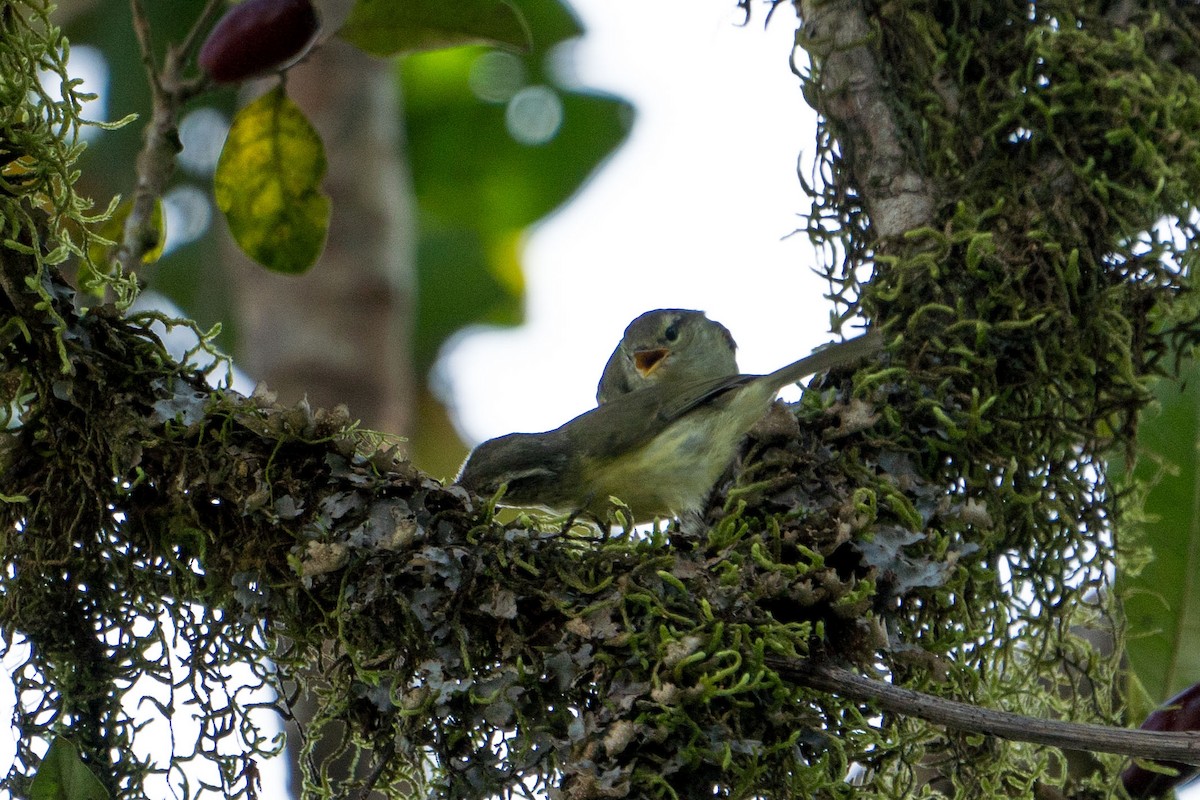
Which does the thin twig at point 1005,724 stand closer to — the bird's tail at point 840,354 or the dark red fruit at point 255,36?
the bird's tail at point 840,354

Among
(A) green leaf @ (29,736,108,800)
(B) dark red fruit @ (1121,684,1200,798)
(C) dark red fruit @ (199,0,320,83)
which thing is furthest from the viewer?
(C) dark red fruit @ (199,0,320,83)

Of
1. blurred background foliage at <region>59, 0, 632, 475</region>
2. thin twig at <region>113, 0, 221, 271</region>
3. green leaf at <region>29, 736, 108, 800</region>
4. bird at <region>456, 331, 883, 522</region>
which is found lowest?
green leaf at <region>29, 736, 108, 800</region>

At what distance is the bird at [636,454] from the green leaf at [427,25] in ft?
2.86

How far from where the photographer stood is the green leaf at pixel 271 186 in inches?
112

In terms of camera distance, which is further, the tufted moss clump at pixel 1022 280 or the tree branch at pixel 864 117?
the tree branch at pixel 864 117

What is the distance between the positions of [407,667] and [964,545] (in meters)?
0.93

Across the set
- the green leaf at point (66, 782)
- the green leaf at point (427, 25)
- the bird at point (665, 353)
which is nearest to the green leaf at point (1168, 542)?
the bird at point (665, 353)

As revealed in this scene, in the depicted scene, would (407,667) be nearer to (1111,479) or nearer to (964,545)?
(964,545)

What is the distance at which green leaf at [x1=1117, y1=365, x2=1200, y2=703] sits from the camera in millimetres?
2832

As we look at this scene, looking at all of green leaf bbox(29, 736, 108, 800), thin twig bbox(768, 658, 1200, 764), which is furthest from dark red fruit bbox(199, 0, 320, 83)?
thin twig bbox(768, 658, 1200, 764)

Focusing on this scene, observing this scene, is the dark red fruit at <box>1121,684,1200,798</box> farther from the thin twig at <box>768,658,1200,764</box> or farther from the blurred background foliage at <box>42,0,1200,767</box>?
the blurred background foliage at <box>42,0,1200,767</box>

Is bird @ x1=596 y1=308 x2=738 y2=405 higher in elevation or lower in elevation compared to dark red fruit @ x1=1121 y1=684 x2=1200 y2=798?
higher

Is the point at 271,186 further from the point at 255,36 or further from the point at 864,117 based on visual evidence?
the point at 864,117

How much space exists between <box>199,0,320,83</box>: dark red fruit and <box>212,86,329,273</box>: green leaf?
25cm
